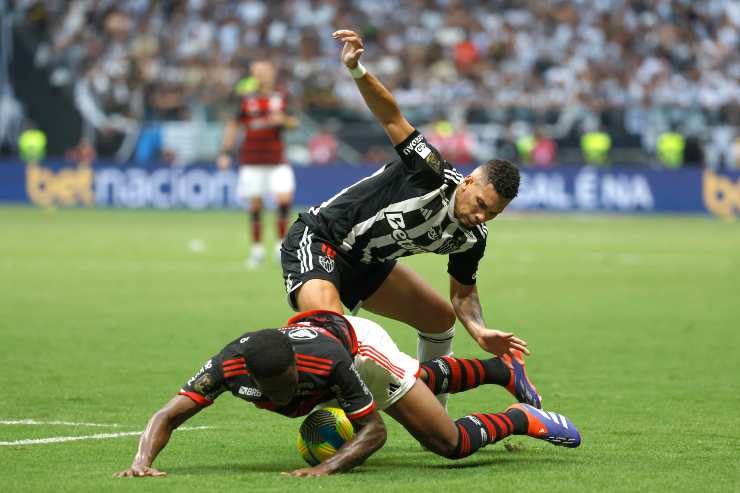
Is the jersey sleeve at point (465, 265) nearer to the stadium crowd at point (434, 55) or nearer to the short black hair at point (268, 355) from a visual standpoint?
the short black hair at point (268, 355)

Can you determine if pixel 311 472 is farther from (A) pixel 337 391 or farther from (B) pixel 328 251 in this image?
(B) pixel 328 251

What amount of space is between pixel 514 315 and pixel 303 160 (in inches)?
832

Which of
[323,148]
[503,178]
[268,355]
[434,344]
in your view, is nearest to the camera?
[268,355]

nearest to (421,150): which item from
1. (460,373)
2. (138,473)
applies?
(460,373)

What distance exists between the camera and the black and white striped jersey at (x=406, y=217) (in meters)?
7.64

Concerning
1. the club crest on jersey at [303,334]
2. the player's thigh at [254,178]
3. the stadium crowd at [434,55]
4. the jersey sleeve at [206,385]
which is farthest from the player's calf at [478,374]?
the stadium crowd at [434,55]

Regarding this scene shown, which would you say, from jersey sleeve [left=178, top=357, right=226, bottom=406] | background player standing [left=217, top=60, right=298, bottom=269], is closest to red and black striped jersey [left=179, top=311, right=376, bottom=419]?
jersey sleeve [left=178, top=357, right=226, bottom=406]

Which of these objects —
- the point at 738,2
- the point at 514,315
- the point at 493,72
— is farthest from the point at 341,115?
the point at 514,315

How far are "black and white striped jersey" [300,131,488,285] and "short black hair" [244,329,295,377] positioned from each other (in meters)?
1.71

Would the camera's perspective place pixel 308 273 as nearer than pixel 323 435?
No

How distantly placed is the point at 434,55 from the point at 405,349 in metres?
26.3

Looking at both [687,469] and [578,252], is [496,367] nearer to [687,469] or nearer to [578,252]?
[687,469]

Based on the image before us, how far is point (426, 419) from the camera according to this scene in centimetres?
677

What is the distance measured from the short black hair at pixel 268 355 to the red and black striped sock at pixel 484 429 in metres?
1.17
